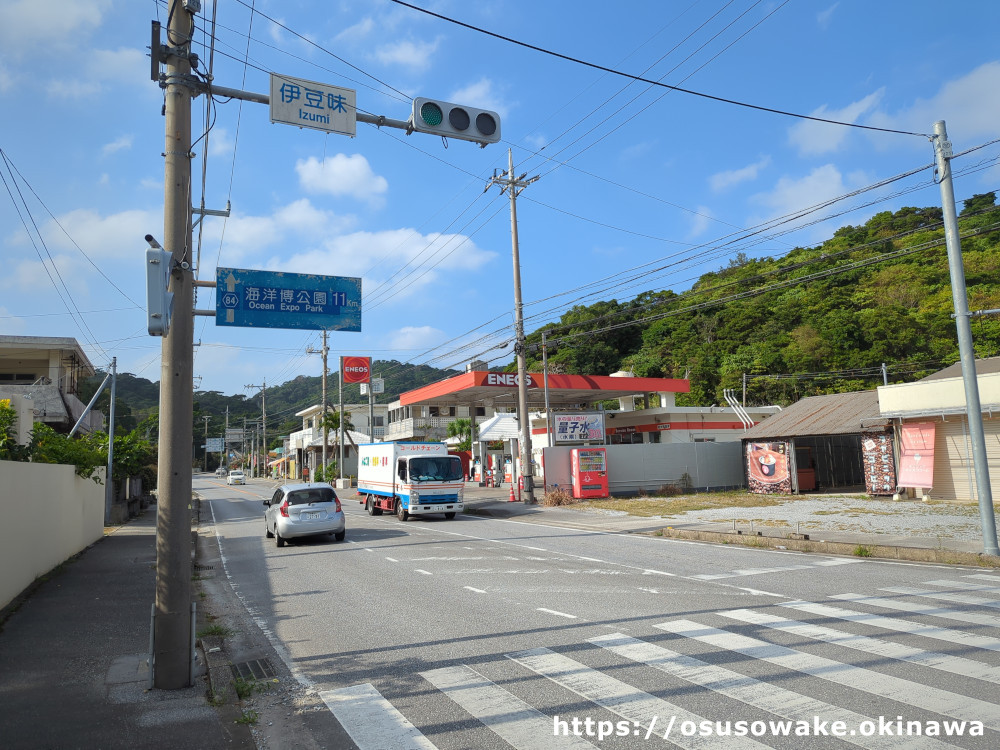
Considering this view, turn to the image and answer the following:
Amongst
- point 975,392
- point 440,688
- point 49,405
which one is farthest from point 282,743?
point 49,405

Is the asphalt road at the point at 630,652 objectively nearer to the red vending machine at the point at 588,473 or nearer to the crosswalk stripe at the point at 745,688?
the crosswalk stripe at the point at 745,688

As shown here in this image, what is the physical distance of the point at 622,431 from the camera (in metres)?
44.2

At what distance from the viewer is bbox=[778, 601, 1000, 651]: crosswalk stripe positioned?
22.2 ft

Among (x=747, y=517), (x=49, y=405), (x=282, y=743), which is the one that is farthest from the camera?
(x=49, y=405)

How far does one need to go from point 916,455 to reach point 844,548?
1275 centimetres

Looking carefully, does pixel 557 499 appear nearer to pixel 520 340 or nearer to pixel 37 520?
pixel 520 340

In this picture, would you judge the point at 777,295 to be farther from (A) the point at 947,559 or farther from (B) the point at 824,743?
(B) the point at 824,743

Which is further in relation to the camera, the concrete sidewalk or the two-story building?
the two-story building

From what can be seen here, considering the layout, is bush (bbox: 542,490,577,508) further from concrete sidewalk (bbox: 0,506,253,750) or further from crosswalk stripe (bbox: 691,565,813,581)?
concrete sidewalk (bbox: 0,506,253,750)

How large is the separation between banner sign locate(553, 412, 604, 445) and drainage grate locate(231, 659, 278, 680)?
84.0 feet

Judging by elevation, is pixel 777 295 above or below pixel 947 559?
above

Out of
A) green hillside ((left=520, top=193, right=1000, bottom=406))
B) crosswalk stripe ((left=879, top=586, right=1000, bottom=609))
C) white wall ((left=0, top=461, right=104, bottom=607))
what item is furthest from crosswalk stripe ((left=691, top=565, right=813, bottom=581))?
green hillside ((left=520, top=193, right=1000, bottom=406))

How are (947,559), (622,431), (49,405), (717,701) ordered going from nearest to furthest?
(717,701) → (947,559) → (49,405) → (622,431)

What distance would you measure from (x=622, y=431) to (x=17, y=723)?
40.7 meters
